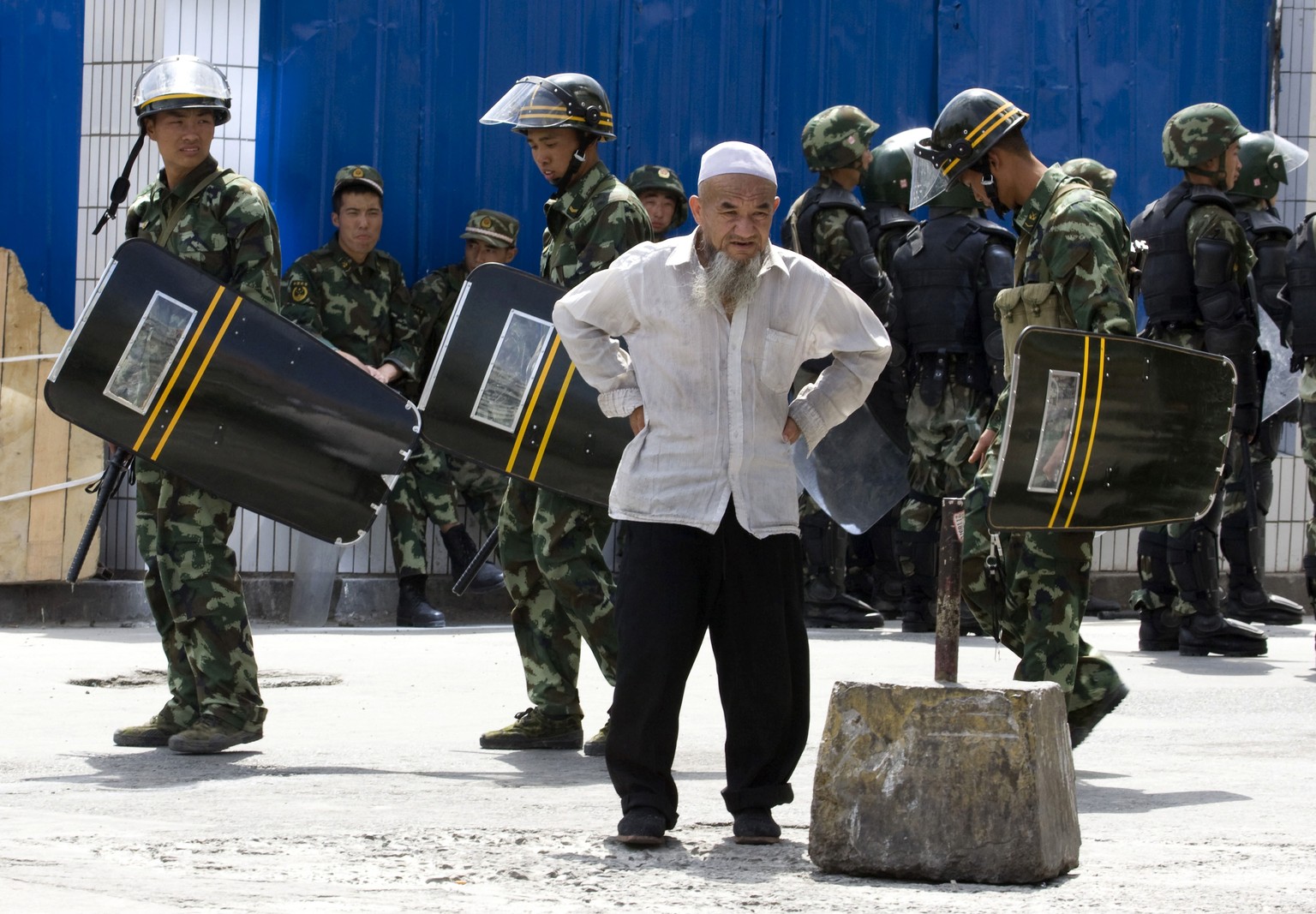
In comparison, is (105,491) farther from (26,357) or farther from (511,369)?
(26,357)

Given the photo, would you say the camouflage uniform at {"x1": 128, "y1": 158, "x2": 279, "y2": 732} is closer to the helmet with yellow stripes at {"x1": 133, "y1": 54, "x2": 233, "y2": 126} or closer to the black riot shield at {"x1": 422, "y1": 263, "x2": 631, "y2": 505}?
the helmet with yellow stripes at {"x1": 133, "y1": 54, "x2": 233, "y2": 126}

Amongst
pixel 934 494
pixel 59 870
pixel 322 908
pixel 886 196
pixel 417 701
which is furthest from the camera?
pixel 886 196

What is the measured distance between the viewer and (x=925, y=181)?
655cm

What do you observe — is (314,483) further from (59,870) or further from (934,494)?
(934,494)

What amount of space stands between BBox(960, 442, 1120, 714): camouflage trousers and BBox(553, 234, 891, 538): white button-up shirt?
1141 millimetres

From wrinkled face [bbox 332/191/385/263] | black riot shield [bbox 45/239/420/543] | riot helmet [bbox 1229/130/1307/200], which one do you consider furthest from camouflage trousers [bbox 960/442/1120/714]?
wrinkled face [bbox 332/191/385/263]

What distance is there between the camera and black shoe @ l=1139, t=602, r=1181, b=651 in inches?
349

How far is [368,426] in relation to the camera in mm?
6305

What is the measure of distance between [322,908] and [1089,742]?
10.5 ft

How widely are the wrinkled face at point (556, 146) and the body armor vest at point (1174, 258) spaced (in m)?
3.27

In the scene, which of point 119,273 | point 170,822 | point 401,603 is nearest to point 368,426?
point 119,273

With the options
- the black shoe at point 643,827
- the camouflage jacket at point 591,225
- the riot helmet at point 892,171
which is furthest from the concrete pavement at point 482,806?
the riot helmet at point 892,171

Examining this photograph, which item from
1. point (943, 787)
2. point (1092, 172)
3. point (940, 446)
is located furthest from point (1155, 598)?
point (943, 787)

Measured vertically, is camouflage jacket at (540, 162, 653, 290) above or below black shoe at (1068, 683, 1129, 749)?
above
